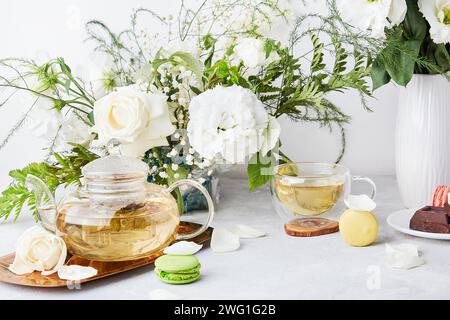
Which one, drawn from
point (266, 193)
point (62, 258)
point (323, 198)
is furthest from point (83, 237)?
point (266, 193)

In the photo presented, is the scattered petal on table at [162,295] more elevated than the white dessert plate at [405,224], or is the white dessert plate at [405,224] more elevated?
the white dessert plate at [405,224]

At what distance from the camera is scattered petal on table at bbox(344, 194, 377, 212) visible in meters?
1.24

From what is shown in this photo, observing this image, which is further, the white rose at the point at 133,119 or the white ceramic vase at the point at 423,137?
the white ceramic vase at the point at 423,137

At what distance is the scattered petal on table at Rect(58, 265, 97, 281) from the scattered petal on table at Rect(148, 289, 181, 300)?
0.10 metres

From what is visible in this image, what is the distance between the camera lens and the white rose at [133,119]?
1259 mm

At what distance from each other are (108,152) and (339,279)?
58 centimetres

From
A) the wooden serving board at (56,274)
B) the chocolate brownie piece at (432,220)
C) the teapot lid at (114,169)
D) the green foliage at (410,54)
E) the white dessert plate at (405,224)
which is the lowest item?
the wooden serving board at (56,274)

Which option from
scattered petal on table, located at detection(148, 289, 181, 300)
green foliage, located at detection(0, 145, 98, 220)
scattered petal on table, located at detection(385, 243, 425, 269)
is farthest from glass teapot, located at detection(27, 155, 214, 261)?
scattered petal on table, located at detection(385, 243, 425, 269)

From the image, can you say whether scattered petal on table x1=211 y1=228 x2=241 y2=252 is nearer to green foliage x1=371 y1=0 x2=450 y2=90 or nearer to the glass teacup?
the glass teacup

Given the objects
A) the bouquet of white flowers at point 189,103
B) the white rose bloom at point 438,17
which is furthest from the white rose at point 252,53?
the white rose bloom at point 438,17

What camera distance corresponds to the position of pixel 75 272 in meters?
1.07

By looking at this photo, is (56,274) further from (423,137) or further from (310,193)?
(423,137)

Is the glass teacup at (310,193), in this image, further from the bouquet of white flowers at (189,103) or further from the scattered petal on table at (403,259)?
the scattered petal on table at (403,259)

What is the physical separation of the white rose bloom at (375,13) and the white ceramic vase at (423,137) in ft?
0.50
